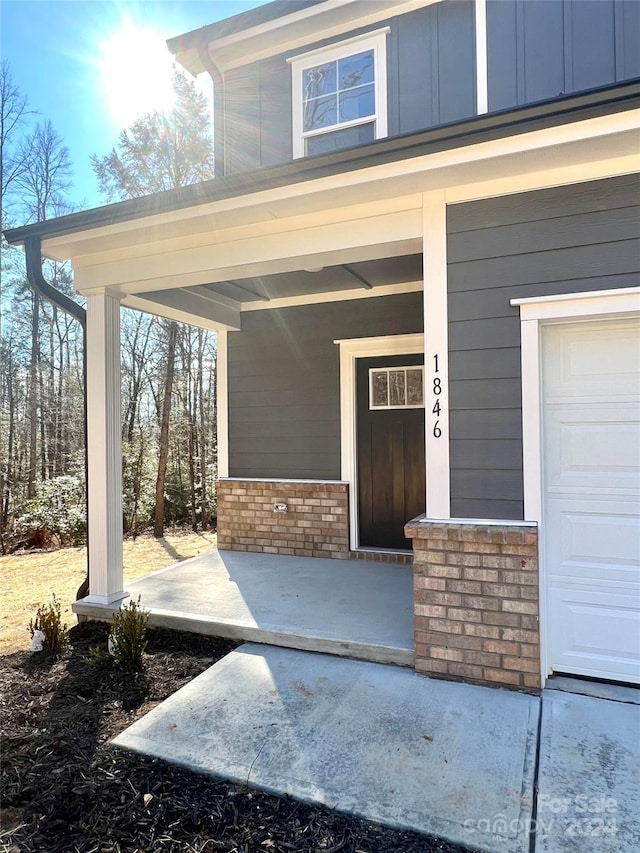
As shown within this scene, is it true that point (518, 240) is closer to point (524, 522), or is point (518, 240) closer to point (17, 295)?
point (524, 522)

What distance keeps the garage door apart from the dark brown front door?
229 centimetres

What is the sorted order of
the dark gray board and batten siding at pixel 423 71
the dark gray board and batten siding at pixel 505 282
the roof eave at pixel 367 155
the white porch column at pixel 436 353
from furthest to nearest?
the dark gray board and batten siding at pixel 423 71
the white porch column at pixel 436 353
the dark gray board and batten siding at pixel 505 282
the roof eave at pixel 367 155

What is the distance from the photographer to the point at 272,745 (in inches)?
92.9

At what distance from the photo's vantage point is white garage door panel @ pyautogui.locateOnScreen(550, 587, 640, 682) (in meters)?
2.79

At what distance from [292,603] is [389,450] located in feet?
6.81

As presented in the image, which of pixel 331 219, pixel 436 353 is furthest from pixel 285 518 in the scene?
pixel 331 219

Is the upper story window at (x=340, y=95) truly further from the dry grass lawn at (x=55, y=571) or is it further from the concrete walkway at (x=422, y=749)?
the dry grass lawn at (x=55, y=571)

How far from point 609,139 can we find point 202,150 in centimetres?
933

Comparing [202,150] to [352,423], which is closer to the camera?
[352,423]

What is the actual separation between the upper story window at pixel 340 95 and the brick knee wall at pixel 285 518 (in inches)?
137

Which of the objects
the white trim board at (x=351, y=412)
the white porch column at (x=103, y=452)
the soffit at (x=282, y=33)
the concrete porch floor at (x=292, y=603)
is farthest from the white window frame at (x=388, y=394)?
the soffit at (x=282, y=33)

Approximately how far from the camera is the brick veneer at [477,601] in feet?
9.09

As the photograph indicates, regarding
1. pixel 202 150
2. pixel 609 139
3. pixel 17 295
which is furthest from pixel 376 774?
pixel 17 295

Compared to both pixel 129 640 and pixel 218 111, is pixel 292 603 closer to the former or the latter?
pixel 129 640
